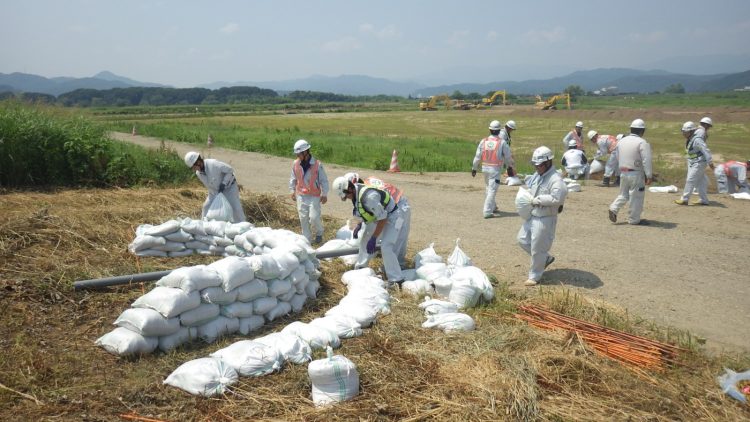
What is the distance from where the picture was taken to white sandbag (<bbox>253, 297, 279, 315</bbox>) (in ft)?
18.9

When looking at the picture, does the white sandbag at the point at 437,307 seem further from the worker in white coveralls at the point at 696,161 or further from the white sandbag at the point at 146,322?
the worker in white coveralls at the point at 696,161

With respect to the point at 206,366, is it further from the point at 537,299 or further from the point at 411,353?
the point at 537,299

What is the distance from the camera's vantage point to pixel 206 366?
4465 mm

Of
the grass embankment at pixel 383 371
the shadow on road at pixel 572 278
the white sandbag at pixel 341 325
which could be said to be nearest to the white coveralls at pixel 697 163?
the shadow on road at pixel 572 278

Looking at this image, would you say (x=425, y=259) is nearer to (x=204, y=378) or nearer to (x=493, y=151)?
(x=204, y=378)

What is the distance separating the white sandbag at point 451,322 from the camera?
5578 millimetres

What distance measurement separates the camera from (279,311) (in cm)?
601

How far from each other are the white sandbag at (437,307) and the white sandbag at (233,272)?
1.87m

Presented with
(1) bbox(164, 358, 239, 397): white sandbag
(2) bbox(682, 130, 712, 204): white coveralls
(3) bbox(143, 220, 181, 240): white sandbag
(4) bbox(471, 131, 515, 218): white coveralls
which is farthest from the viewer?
(2) bbox(682, 130, 712, 204): white coveralls

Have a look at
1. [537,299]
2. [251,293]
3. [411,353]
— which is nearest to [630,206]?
[537,299]

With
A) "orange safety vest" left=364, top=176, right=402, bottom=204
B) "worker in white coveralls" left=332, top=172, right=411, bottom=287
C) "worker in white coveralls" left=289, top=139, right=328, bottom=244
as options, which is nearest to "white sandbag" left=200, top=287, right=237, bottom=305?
"worker in white coveralls" left=332, top=172, right=411, bottom=287

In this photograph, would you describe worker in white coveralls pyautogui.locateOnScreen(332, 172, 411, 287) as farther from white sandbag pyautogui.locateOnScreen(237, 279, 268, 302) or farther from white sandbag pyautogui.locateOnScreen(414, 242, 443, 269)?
white sandbag pyautogui.locateOnScreen(237, 279, 268, 302)

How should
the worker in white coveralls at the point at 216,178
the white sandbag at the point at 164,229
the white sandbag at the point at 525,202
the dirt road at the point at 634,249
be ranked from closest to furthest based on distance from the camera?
the dirt road at the point at 634,249
the white sandbag at the point at 525,202
the white sandbag at the point at 164,229
the worker in white coveralls at the point at 216,178

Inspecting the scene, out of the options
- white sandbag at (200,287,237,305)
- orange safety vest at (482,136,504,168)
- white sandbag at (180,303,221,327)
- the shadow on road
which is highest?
orange safety vest at (482,136,504,168)
